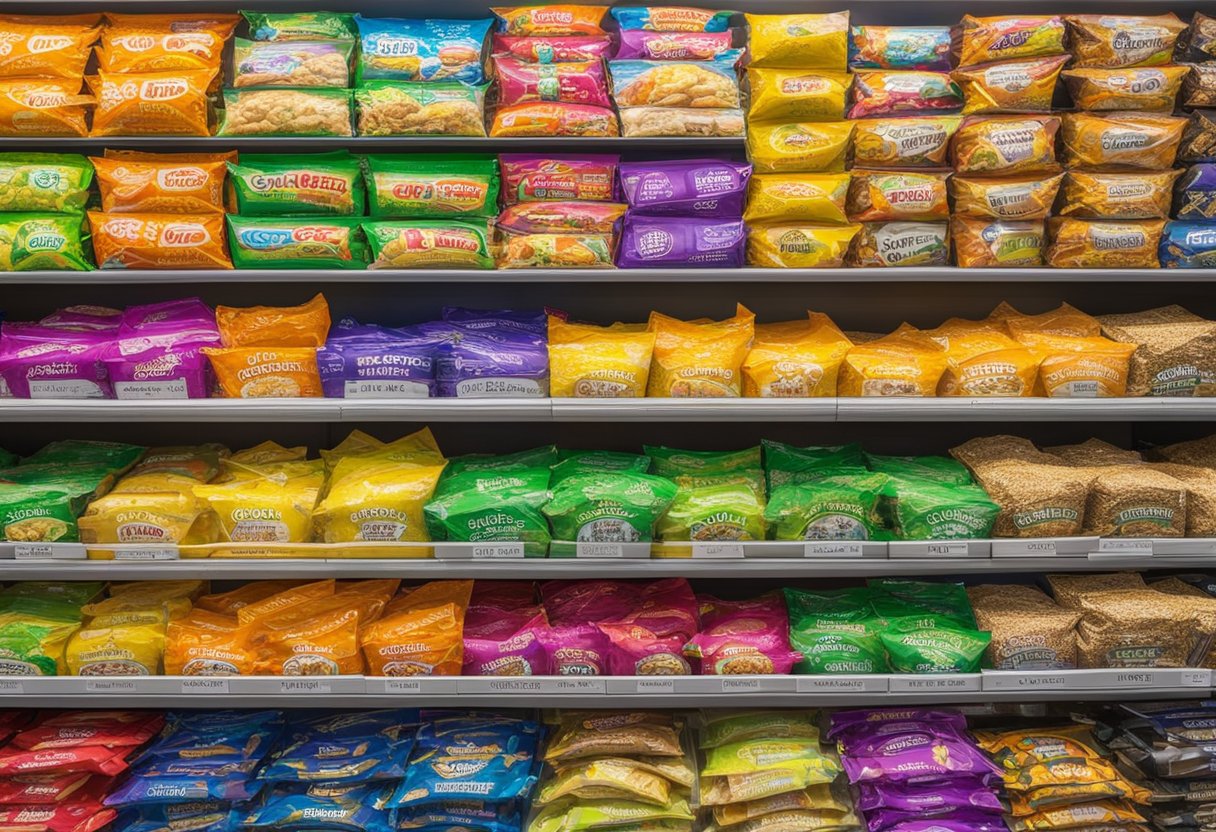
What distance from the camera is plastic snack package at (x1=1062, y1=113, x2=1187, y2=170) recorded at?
2.39 meters

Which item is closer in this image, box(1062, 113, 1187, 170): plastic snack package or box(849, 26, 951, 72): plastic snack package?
box(1062, 113, 1187, 170): plastic snack package

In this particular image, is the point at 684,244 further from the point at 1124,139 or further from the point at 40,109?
the point at 40,109

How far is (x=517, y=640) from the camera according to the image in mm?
2348

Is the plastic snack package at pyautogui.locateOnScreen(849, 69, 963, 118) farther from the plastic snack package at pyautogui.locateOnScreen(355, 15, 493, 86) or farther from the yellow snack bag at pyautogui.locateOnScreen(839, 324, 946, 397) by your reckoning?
the plastic snack package at pyautogui.locateOnScreen(355, 15, 493, 86)

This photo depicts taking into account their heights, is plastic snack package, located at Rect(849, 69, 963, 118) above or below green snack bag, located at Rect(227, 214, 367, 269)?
above

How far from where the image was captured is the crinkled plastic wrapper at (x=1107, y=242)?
242 centimetres

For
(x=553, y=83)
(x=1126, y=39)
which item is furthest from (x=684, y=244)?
(x=1126, y=39)

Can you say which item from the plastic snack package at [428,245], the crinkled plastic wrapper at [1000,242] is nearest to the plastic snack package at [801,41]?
the crinkled plastic wrapper at [1000,242]

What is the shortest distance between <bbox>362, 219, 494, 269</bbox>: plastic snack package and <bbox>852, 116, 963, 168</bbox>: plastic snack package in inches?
41.2

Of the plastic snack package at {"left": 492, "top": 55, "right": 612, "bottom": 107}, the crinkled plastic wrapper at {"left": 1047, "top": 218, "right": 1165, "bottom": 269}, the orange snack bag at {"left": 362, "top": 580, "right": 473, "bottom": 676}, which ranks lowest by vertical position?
the orange snack bag at {"left": 362, "top": 580, "right": 473, "bottom": 676}

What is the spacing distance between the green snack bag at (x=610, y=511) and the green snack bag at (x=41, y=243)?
4.60 ft

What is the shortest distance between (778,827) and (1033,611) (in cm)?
89

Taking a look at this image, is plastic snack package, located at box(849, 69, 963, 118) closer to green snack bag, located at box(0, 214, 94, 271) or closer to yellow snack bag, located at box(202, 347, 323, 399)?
yellow snack bag, located at box(202, 347, 323, 399)

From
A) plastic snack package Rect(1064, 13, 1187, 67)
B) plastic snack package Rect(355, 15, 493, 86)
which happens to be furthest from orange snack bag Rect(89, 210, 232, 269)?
plastic snack package Rect(1064, 13, 1187, 67)
